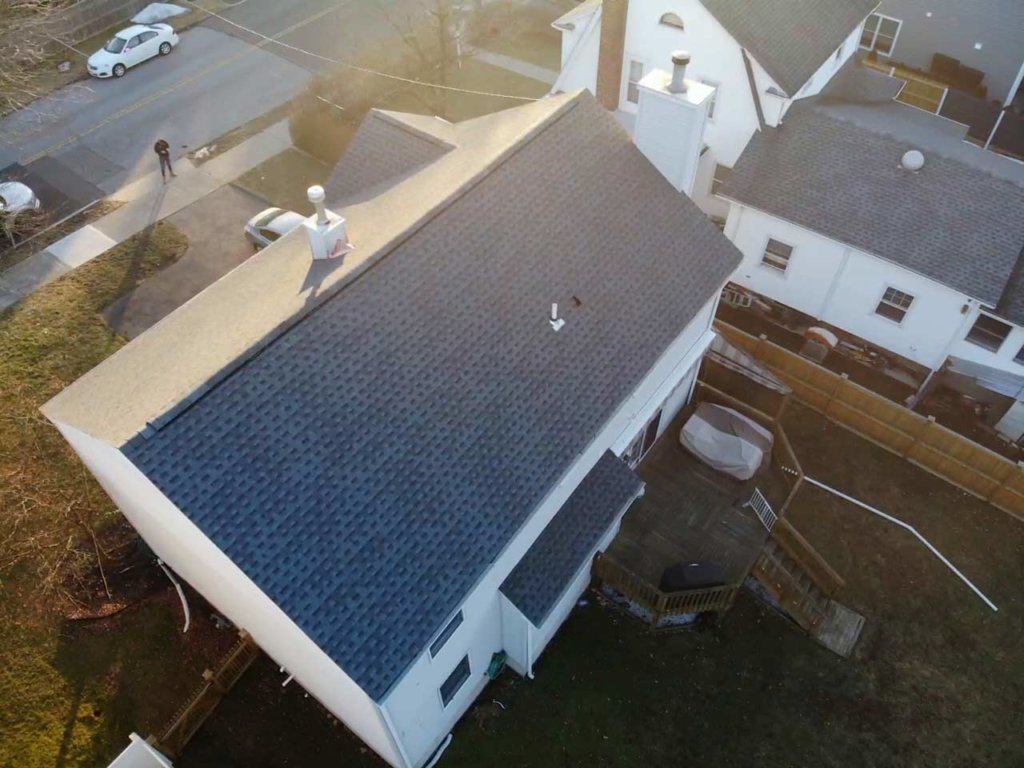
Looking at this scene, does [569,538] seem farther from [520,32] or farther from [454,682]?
[520,32]

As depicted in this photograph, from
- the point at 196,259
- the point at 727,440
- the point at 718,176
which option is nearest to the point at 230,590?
the point at 727,440

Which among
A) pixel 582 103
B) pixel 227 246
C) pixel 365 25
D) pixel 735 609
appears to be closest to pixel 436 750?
pixel 735 609

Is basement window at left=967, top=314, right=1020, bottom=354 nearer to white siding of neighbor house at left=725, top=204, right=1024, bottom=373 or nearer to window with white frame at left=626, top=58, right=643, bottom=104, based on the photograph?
white siding of neighbor house at left=725, top=204, right=1024, bottom=373

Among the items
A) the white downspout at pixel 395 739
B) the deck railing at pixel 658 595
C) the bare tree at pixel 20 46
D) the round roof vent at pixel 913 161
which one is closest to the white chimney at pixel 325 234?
the white downspout at pixel 395 739

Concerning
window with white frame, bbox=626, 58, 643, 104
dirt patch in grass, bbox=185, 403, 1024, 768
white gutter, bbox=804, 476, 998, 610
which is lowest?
dirt patch in grass, bbox=185, 403, 1024, 768

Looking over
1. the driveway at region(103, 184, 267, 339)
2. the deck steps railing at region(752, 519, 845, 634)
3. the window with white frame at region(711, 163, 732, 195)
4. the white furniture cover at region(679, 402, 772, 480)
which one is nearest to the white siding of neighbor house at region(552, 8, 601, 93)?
the window with white frame at region(711, 163, 732, 195)

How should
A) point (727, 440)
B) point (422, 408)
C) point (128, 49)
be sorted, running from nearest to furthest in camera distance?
point (422, 408)
point (727, 440)
point (128, 49)
